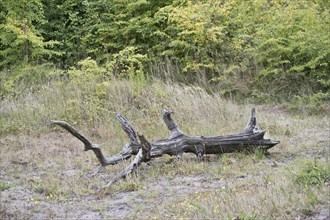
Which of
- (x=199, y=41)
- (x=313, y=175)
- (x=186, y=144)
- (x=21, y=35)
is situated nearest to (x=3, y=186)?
(x=186, y=144)

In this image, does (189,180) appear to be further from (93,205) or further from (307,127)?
(307,127)

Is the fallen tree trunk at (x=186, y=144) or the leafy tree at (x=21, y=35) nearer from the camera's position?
the fallen tree trunk at (x=186, y=144)

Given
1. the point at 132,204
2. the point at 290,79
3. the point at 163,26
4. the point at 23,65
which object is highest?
the point at 163,26

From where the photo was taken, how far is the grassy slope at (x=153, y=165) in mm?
5559

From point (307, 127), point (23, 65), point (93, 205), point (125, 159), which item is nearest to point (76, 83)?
point (23, 65)

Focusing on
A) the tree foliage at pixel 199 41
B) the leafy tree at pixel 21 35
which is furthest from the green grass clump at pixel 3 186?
the leafy tree at pixel 21 35

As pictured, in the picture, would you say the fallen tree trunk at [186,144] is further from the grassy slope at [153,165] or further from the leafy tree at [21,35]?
the leafy tree at [21,35]

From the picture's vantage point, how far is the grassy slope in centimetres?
556

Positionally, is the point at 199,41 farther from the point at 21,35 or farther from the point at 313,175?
the point at 313,175

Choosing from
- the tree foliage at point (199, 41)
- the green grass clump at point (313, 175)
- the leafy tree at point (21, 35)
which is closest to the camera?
the green grass clump at point (313, 175)

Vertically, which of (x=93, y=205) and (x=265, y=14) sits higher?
(x=265, y=14)

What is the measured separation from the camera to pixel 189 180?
23.5ft

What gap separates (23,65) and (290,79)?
8332 mm

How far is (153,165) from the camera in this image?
26.6ft
